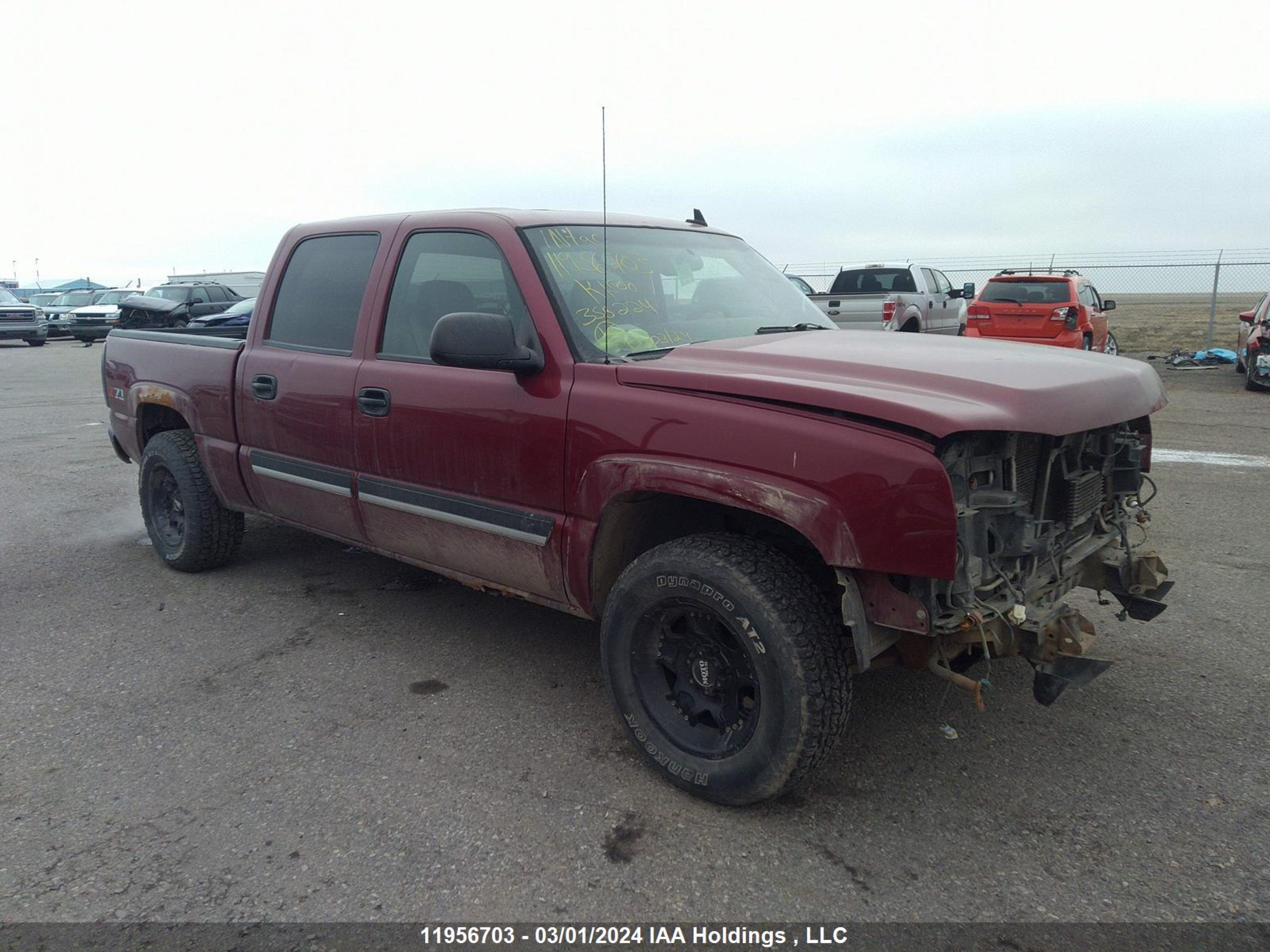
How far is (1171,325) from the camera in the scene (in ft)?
96.1

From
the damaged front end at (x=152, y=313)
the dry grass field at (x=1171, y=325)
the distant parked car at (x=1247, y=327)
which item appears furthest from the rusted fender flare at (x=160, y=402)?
the dry grass field at (x=1171, y=325)

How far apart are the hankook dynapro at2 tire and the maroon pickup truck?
0.75 m

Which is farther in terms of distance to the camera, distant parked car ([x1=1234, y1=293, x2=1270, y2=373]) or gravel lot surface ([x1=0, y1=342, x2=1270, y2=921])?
distant parked car ([x1=1234, y1=293, x2=1270, y2=373])

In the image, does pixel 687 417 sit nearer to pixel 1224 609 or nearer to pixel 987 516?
pixel 987 516

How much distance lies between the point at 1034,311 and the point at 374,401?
1344 cm

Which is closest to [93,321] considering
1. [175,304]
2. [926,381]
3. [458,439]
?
[175,304]

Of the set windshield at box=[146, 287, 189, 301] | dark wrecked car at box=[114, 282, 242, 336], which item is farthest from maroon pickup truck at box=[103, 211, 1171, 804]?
windshield at box=[146, 287, 189, 301]

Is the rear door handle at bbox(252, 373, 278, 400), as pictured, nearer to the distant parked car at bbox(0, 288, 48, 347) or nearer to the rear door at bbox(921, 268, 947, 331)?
the rear door at bbox(921, 268, 947, 331)

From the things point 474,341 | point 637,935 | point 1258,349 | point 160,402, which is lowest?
point 637,935

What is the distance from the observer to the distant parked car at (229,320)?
21.8 ft

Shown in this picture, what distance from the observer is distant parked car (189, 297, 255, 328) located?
6.64m

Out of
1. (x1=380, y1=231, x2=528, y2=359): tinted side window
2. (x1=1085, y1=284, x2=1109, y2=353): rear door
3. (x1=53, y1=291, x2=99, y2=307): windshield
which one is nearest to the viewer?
(x1=380, y1=231, x2=528, y2=359): tinted side window

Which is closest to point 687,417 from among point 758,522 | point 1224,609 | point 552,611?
point 758,522

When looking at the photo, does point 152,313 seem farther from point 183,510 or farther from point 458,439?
point 458,439
